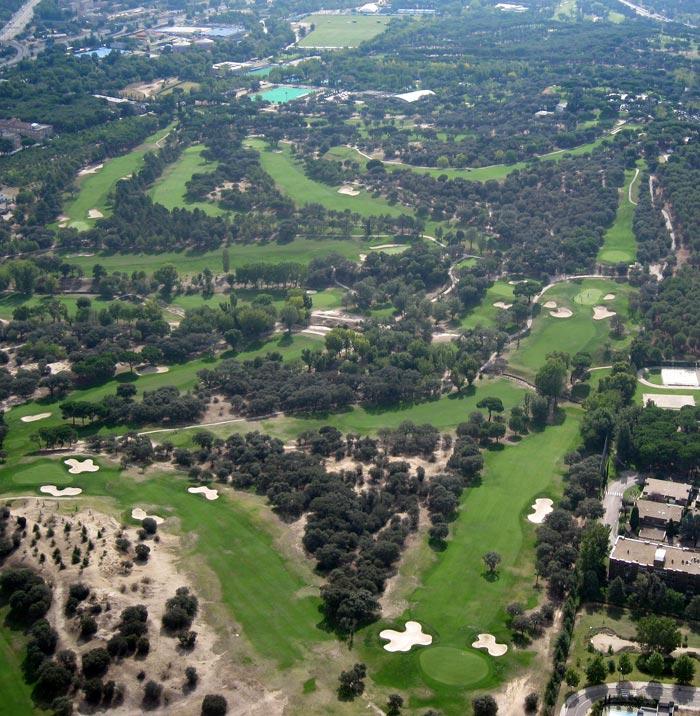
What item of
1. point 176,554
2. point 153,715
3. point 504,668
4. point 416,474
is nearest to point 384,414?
point 416,474

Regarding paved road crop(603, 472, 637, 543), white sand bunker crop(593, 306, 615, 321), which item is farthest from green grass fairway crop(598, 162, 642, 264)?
paved road crop(603, 472, 637, 543)

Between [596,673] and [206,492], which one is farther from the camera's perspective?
[206,492]

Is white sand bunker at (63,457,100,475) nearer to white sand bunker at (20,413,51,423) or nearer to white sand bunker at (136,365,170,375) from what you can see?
white sand bunker at (20,413,51,423)

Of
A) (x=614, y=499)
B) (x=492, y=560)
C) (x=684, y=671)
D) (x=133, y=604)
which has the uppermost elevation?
(x=684, y=671)

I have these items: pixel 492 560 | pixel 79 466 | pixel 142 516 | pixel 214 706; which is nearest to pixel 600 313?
pixel 492 560

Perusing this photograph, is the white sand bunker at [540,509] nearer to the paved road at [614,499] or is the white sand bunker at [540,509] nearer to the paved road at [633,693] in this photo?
the paved road at [614,499]

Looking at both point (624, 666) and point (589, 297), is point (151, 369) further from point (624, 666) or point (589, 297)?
point (624, 666)

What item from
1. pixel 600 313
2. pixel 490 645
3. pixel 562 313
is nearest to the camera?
pixel 490 645
